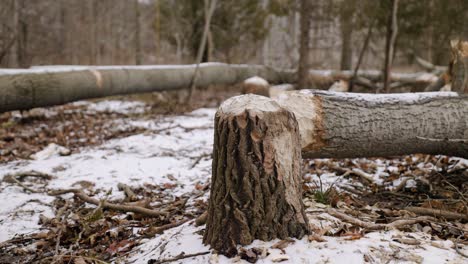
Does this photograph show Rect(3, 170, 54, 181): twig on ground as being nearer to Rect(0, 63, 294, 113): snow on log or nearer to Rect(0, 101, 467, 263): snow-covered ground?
Rect(0, 101, 467, 263): snow-covered ground

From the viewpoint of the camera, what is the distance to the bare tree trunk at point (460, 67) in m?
3.69

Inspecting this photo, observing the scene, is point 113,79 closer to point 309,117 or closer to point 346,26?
point 309,117

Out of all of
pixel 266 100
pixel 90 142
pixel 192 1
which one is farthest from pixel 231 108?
pixel 192 1

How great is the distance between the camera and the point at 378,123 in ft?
10.1

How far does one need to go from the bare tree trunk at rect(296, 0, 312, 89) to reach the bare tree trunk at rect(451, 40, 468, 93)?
5.11 m

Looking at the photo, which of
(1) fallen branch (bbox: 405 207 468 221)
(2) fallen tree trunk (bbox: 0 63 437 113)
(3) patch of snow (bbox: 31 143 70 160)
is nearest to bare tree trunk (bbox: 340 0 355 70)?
(2) fallen tree trunk (bbox: 0 63 437 113)

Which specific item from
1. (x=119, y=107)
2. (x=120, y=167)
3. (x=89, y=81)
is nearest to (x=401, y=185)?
(x=120, y=167)

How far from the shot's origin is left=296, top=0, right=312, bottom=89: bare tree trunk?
342 inches

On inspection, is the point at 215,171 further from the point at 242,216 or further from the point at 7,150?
the point at 7,150

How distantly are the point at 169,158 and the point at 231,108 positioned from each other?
109 inches

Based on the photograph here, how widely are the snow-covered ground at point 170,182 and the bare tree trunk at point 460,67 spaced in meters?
1.04

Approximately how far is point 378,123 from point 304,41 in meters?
6.32

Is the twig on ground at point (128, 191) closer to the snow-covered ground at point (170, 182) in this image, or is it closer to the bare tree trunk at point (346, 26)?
the snow-covered ground at point (170, 182)

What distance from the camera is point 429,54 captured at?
49.9 ft
